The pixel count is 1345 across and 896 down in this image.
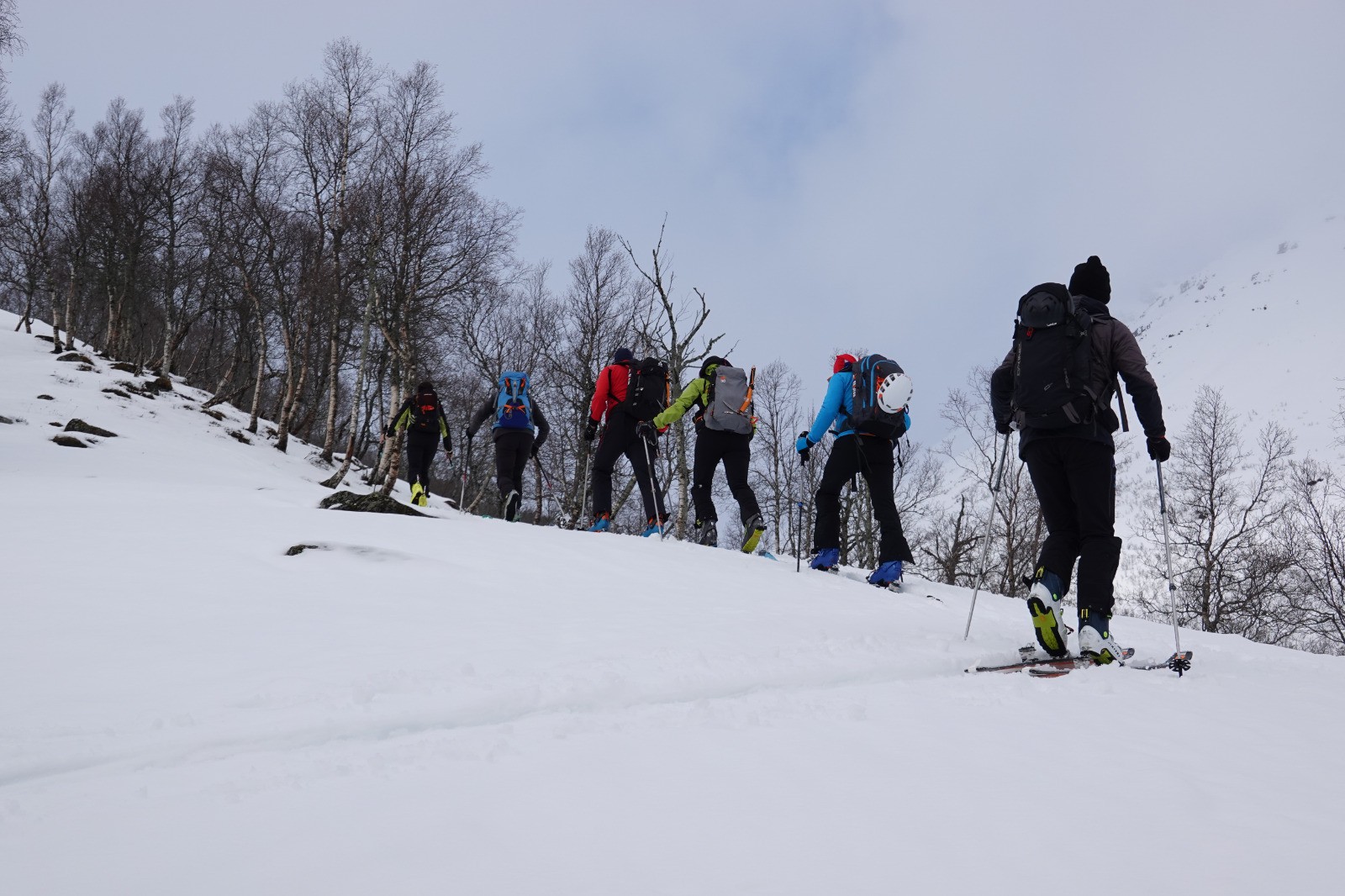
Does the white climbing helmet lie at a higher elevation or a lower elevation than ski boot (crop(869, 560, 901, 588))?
higher

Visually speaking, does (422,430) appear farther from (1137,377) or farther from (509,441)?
(1137,377)

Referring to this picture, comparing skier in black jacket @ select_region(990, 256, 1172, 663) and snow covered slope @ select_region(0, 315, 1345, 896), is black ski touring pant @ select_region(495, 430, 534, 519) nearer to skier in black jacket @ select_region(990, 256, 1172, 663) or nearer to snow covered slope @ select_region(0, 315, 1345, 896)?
snow covered slope @ select_region(0, 315, 1345, 896)

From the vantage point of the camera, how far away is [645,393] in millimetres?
8891

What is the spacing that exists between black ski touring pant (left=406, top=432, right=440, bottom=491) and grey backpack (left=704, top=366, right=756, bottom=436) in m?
5.36

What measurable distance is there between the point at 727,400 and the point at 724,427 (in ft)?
0.94

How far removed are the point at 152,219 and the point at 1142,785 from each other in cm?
3098

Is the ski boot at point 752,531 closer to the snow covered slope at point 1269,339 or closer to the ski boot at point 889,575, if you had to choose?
the ski boot at point 889,575

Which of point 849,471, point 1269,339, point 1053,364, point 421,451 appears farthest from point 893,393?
point 1269,339

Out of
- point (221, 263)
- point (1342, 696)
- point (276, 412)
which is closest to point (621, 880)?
point (1342, 696)

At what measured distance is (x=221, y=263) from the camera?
25.4m

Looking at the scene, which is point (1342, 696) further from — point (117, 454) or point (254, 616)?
point (117, 454)

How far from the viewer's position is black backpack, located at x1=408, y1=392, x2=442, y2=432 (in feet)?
37.6

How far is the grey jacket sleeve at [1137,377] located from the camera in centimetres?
427

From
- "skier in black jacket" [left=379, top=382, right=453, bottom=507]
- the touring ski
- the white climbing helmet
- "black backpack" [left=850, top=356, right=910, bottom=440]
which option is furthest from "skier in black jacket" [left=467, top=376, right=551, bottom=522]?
the touring ski
